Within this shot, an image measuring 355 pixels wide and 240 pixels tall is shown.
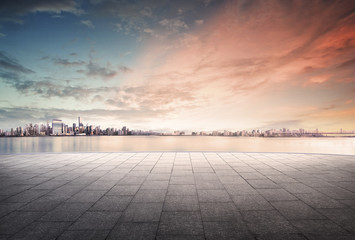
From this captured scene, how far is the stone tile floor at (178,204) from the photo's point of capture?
3410 mm

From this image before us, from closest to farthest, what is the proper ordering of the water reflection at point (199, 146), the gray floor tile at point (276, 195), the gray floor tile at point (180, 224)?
the gray floor tile at point (180, 224) < the gray floor tile at point (276, 195) < the water reflection at point (199, 146)

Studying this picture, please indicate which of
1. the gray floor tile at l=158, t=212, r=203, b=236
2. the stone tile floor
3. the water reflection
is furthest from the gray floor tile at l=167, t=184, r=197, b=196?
the water reflection

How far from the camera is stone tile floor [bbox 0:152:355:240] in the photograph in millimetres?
3410

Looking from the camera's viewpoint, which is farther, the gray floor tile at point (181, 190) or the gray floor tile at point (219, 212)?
the gray floor tile at point (181, 190)

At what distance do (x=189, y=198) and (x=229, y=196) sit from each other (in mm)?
1168

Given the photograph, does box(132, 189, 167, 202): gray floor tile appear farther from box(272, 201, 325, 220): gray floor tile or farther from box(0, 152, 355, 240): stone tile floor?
box(272, 201, 325, 220): gray floor tile

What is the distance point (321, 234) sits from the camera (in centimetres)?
330

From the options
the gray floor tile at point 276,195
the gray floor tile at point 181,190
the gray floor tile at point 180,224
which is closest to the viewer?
the gray floor tile at point 180,224

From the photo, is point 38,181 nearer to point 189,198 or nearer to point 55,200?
point 55,200

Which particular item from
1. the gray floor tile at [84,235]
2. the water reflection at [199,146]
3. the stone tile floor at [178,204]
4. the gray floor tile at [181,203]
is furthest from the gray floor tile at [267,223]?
the water reflection at [199,146]

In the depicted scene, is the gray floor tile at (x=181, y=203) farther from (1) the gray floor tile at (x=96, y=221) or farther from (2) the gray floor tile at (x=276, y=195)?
(2) the gray floor tile at (x=276, y=195)

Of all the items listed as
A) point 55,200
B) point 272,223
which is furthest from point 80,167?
point 272,223

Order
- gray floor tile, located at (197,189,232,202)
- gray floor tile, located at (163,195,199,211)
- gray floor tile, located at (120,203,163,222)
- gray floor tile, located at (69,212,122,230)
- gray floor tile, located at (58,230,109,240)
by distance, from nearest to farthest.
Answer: gray floor tile, located at (58,230,109,240), gray floor tile, located at (69,212,122,230), gray floor tile, located at (120,203,163,222), gray floor tile, located at (163,195,199,211), gray floor tile, located at (197,189,232,202)

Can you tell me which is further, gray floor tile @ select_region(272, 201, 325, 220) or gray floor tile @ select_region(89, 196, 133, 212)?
gray floor tile @ select_region(89, 196, 133, 212)
